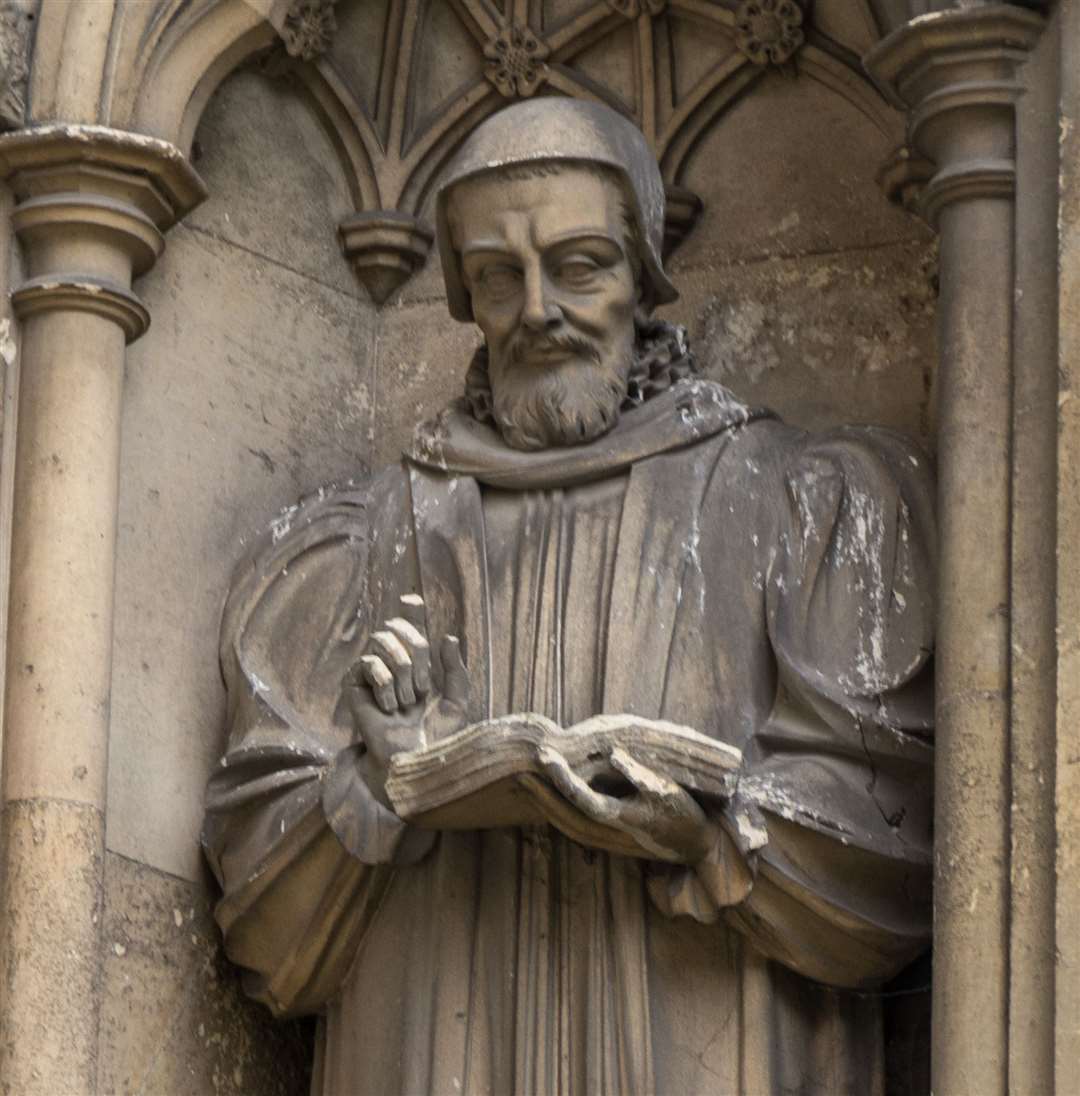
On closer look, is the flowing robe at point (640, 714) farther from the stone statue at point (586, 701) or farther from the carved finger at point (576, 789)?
the carved finger at point (576, 789)

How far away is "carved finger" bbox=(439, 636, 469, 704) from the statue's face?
49 cm

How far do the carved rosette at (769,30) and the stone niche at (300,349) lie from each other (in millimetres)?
36

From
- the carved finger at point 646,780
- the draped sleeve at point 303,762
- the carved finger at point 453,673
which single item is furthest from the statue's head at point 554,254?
the carved finger at point 646,780

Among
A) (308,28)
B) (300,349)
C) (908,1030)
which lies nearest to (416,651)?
(908,1030)

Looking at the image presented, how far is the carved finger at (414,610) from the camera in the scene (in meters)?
7.52

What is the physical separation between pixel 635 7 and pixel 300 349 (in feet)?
2.98

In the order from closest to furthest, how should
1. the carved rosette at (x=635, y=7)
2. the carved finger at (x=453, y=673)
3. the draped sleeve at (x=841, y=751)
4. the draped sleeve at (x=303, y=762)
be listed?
the draped sleeve at (x=841, y=751) → the carved finger at (x=453, y=673) → the draped sleeve at (x=303, y=762) → the carved rosette at (x=635, y=7)

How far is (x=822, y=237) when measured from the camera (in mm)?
8344

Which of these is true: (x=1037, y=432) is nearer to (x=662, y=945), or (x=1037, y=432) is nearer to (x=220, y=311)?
(x=662, y=945)

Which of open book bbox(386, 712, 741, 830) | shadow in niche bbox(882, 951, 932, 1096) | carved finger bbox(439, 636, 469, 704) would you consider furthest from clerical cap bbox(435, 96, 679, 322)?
shadow in niche bbox(882, 951, 932, 1096)

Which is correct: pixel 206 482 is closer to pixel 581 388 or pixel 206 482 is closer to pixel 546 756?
pixel 581 388

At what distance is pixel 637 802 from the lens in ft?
23.4

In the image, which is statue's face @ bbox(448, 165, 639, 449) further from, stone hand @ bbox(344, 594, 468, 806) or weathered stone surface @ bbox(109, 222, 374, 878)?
weathered stone surface @ bbox(109, 222, 374, 878)

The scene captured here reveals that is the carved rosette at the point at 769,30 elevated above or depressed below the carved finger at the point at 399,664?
above
